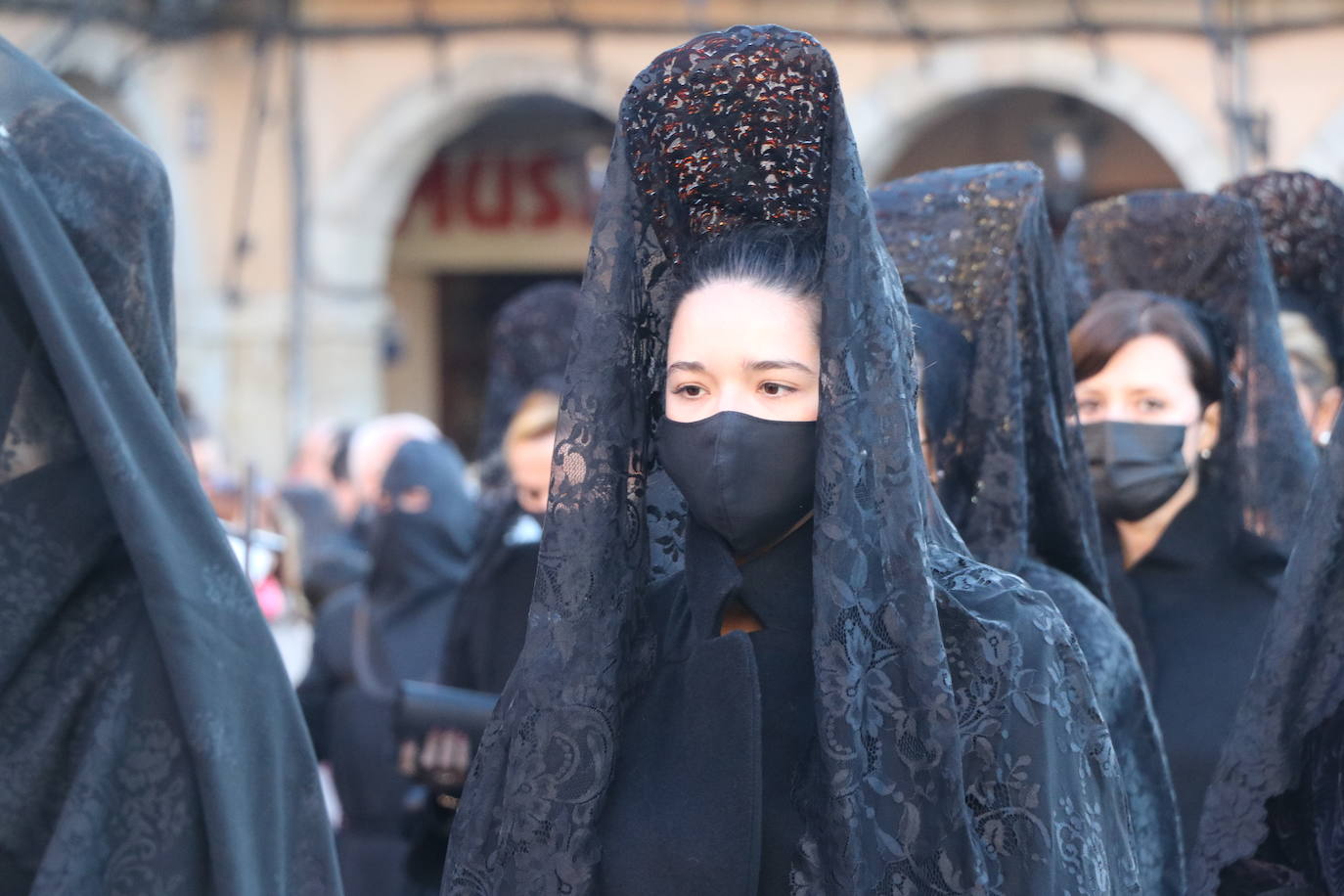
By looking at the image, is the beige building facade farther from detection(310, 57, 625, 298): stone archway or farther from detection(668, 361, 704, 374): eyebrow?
detection(668, 361, 704, 374): eyebrow

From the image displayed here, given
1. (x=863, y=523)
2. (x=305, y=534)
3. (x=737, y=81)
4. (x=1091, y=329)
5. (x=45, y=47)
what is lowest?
(x=305, y=534)

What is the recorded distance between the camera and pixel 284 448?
1470 cm

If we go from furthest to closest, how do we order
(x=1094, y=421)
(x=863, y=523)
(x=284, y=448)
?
1. (x=284, y=448)
2. (x=1094, y=421)
3. (x=863, y=523)

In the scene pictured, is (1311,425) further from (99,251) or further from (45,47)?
(45,47)

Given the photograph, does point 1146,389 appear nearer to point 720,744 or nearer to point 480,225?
point 720,744

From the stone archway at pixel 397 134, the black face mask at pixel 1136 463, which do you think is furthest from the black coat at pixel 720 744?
the stone archway at pixel 397 134

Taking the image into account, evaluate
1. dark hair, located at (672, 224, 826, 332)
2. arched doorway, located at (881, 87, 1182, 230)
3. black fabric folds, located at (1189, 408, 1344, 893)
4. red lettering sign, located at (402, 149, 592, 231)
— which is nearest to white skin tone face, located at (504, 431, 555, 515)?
black fabric folds, located at (1189, 408, 1344, 893)

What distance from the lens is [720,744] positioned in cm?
220

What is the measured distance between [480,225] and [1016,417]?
14.1 metres

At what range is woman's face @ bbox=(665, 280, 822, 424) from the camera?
88.4 inches

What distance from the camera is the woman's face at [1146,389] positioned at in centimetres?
384

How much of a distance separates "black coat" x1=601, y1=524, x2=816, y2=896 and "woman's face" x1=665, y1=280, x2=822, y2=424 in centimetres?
16

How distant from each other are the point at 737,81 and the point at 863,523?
590 mm

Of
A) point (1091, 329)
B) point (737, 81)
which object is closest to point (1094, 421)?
point (1091, 329)
